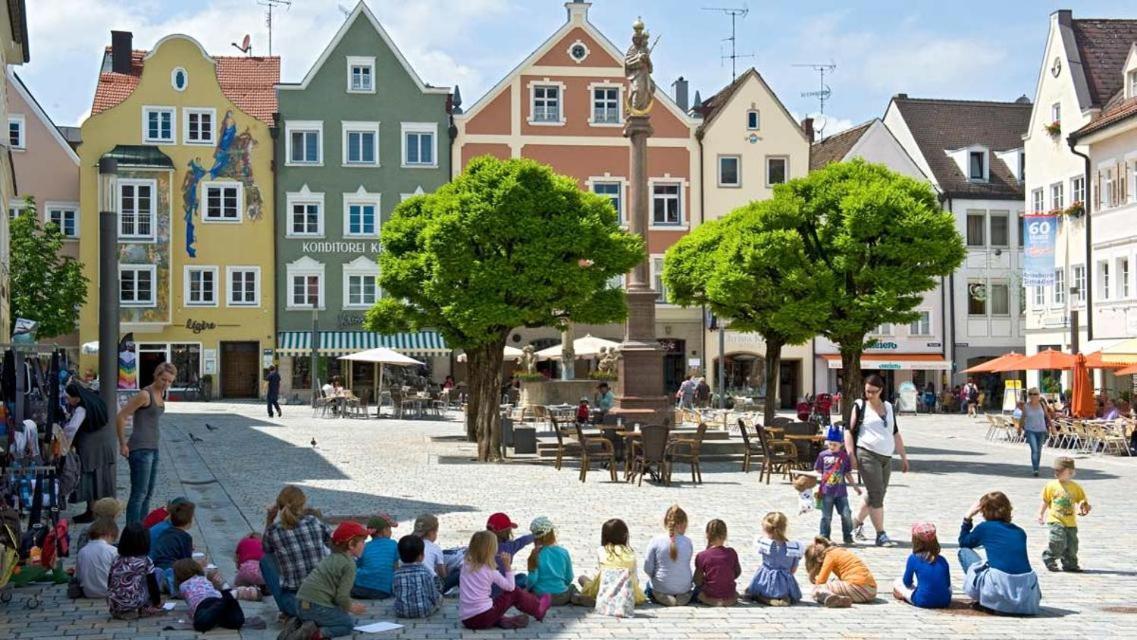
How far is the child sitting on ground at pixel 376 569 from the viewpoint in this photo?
11328 millimetres

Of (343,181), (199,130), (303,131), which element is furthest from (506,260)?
(199,130)

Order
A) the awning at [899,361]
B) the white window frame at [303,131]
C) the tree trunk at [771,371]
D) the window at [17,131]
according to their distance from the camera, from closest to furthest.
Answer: the tree trunk at [771,371] < the window at [17,131] < the white window frame at [303,131] < the awning at [899,361]

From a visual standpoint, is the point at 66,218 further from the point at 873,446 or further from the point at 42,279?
the point at 873,446

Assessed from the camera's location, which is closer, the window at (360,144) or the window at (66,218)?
the window at (66,218)

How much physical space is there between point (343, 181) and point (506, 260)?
2798 cm

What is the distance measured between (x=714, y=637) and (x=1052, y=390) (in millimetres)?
36527

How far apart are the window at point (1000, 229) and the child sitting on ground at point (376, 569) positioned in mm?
49341

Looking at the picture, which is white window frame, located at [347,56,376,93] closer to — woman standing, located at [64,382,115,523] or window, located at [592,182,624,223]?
window, located at [592,182,624,223]

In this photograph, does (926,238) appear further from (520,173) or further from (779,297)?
(520,173)

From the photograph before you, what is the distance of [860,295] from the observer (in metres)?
27.3

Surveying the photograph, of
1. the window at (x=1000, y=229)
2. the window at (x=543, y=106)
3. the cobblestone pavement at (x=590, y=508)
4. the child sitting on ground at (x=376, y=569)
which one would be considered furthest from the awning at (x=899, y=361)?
the child sitting on ground at (x=376, y=569)

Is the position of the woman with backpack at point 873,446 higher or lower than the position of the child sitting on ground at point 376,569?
higher

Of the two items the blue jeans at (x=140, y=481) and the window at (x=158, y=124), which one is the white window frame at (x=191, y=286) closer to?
the window at (x=158, y=124)

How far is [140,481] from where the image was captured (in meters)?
14.6
